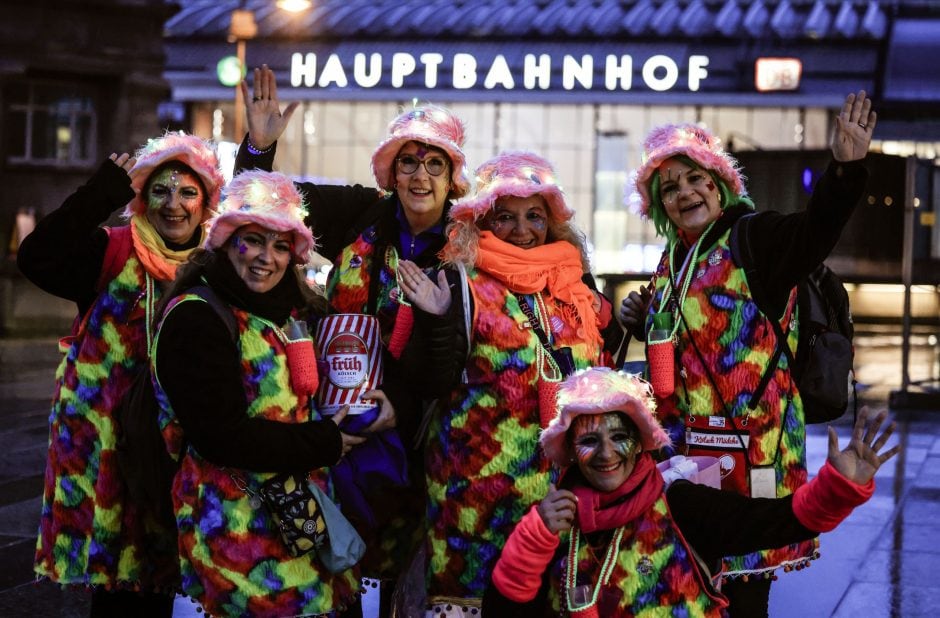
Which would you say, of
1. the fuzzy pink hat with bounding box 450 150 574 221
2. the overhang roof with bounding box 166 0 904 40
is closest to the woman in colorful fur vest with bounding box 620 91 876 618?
the fuzzy pink hat with bounding box 450 150 574 221

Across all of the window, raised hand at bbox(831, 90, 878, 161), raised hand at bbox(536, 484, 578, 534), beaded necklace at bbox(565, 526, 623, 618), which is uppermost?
the window

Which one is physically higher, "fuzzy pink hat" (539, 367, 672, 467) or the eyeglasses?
the eyeglasses

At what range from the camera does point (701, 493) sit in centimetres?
377

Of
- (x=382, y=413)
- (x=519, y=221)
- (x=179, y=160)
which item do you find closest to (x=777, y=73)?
(x=519, y=221)

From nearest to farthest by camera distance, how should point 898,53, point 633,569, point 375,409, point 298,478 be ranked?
point 633,569 → point 298,478 → point 375,409 → point 898,53

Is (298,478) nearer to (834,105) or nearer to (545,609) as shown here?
(545,609)

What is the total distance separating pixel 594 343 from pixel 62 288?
174 cm

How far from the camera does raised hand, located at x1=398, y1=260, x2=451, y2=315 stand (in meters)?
4.30

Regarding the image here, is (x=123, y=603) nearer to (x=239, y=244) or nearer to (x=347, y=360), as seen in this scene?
(x=347, y=360)

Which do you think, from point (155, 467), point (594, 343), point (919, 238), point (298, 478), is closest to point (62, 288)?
point (155, 467)

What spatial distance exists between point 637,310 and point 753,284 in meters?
0.55

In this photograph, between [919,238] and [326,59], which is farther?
[326,59]

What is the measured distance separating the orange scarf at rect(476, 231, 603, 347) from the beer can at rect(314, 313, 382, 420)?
0.43 m

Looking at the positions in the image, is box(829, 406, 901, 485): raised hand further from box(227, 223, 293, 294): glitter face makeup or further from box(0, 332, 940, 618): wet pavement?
box(0, 332, 940, 618): wet pavement
